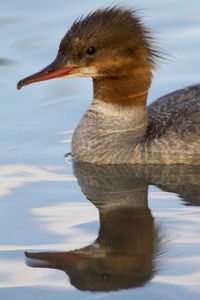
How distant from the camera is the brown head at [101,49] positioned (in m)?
7.79

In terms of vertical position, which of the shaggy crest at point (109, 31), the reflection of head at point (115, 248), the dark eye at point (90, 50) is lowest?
the reflection of head at point (115, 248)

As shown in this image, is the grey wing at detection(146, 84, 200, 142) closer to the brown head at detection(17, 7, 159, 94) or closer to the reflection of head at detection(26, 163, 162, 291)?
the brown head at detection(17, 7, 159, 94)

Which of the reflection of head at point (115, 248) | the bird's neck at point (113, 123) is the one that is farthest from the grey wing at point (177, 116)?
the reflection of head at point (115, 248)

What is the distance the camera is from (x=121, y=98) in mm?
8141

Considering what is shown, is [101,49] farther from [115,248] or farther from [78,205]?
[115,248]

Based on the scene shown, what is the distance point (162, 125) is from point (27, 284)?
9.60 feet

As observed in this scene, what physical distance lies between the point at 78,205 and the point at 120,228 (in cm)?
71

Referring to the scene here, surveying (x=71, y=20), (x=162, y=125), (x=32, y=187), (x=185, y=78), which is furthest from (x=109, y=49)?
(x=71, y=20)

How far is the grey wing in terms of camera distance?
799 cm

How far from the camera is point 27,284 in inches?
Result: 224

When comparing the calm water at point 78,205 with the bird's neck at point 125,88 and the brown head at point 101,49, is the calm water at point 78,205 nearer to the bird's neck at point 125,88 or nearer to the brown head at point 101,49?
the bird's neck at point 125,88

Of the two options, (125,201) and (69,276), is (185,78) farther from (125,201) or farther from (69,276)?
(69,276)

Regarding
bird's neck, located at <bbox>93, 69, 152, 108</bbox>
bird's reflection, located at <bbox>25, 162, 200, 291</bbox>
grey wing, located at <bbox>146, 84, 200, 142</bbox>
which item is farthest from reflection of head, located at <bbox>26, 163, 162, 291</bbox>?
bird's neck, located at <bbox>93, 69, 152, 108</bbox>

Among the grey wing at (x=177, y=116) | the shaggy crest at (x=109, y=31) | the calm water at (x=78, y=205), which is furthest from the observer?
the grey wing at (x=177, y=116)
